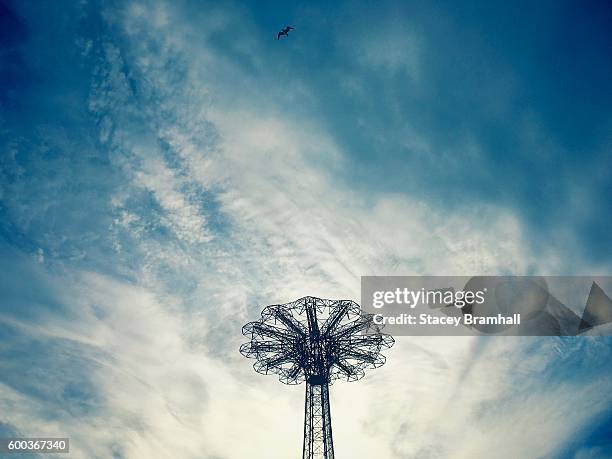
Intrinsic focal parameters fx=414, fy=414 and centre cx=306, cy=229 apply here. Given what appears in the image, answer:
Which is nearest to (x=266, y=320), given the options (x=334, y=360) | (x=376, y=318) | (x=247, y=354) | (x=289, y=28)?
(x=247, y=354)

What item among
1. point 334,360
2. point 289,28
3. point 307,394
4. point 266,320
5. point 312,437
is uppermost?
point 289,28

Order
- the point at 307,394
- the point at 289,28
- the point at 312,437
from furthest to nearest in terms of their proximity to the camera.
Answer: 1. the point at 307,394
2. the point at 312,437
3. the point at 289,28

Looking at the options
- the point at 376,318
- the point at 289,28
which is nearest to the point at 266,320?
the point at 376,318

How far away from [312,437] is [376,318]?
30.6 feet

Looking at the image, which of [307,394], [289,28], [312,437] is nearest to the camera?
[289,28]

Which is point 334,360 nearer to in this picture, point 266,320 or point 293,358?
point 293,358

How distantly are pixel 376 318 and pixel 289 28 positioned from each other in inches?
797

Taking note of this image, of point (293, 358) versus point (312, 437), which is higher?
point (293, 358)

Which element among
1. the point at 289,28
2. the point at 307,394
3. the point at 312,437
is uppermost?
the point at 289,28

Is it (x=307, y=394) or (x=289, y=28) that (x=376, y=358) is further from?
(x=289, y=28)

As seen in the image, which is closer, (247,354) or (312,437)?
(312,437)

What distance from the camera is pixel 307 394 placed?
100.0ft

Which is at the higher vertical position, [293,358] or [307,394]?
[293,358]

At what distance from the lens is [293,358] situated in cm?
3105
